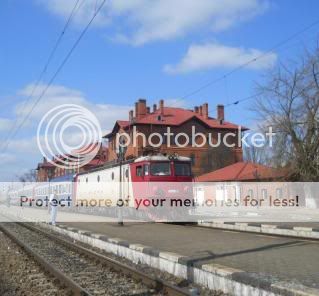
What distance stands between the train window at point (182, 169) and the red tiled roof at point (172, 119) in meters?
46.8

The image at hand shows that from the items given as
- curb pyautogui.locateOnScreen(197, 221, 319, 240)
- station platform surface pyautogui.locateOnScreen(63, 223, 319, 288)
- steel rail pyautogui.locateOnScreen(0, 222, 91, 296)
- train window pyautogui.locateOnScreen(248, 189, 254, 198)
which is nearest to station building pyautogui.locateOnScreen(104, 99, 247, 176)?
train window pyautogui.locateOnScreen(248, 189, 254, 198)

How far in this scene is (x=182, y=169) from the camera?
80.5 feet

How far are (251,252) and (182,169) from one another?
41.0ft

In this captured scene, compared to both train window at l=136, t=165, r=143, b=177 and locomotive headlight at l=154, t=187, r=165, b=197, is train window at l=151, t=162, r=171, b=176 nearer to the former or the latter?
train window at l=136, t=165, r=143, b=177

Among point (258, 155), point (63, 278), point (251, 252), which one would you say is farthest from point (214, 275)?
point (258, 155)

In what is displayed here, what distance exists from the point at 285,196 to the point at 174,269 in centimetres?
3607

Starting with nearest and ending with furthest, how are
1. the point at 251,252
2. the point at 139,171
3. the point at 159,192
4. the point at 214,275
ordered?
the point at 214,275 → the point at 251,252 → the point at 159,192 → the point at 139,171

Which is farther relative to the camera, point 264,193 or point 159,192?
point 264,193

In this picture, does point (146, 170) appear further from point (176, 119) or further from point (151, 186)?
point (176, 119)

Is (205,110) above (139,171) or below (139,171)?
above

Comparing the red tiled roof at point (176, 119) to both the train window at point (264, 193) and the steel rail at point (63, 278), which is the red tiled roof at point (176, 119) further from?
the steel rail at point (63, 278)

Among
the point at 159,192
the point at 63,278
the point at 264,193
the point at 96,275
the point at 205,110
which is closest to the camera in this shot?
the point at 63,278

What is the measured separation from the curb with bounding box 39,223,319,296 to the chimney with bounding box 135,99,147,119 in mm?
62107

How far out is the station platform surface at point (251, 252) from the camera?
30.6ft
